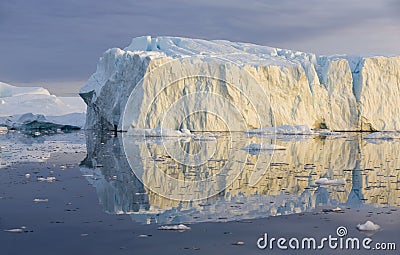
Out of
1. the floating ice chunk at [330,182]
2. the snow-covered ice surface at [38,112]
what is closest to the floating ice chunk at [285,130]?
the snow-covered ice surface at [38,112]

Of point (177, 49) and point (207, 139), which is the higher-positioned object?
point (177, 49)

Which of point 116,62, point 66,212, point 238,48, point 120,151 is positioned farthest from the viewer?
point 238,48

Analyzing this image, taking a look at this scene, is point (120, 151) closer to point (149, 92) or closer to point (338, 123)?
point (149, 92)

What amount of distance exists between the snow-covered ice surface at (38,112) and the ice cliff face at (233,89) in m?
4.60

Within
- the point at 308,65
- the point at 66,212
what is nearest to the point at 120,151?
the point at 66,212

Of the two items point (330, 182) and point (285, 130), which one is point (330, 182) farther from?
point (285, 130)

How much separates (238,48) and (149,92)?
9.22 metres

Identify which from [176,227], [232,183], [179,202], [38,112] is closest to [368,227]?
[176,227]

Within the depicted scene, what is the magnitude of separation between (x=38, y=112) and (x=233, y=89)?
16.4 meters

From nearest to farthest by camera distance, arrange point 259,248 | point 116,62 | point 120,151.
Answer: point 259,248
point 120,151
point 116,62

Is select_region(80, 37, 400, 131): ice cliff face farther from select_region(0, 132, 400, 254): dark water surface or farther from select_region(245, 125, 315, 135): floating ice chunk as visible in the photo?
select_region(0, 132, 400, 254): dark water surface

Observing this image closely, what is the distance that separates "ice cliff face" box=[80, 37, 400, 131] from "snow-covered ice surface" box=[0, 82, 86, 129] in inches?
181

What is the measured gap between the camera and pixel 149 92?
21.3m

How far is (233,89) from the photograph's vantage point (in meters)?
22.9
